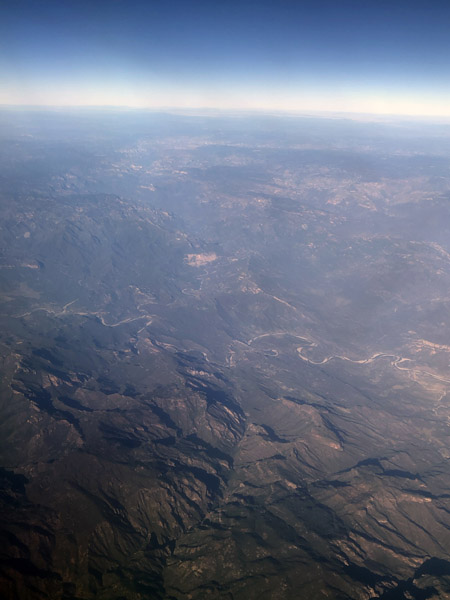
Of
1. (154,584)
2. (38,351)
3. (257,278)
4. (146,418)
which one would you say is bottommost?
(154,584)

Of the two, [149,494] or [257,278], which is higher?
[257,278]

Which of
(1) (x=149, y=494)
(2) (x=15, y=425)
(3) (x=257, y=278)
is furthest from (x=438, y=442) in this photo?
(2) (x=15, y=425)

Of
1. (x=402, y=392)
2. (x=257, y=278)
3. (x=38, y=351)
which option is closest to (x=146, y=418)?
(x=38, y=351)

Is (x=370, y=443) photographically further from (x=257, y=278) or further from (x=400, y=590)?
(x=257, y=278)

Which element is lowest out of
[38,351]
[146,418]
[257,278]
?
[146,418]

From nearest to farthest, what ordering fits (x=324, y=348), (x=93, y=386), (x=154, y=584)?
(x=154, y=584) < (x=93, y=386) < (x=324, y=348)

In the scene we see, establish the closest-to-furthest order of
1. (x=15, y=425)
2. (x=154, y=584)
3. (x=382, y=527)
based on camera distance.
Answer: (x=154, y=584) → (x=382, y=527) → (x=15, y=425)

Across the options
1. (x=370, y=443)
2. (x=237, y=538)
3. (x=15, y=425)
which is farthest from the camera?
(x=370, y=443)

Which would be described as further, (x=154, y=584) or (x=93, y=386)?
(x=93, y=386)

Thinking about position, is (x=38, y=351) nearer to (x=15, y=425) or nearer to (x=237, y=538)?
(x=15, y=425)
